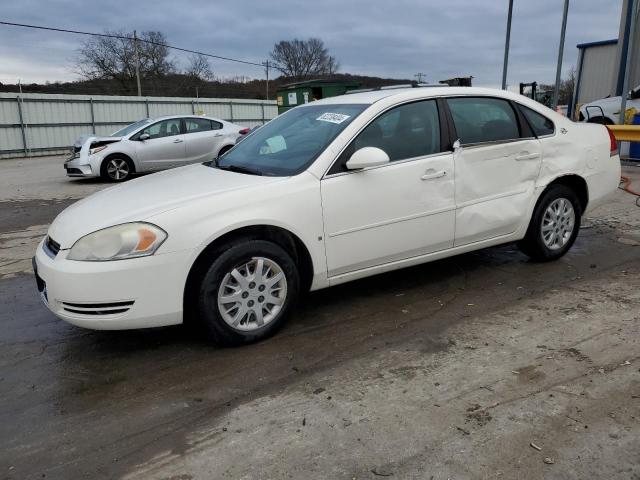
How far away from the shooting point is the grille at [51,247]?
11.0 ft

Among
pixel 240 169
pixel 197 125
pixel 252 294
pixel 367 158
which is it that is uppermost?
pixel 197 125

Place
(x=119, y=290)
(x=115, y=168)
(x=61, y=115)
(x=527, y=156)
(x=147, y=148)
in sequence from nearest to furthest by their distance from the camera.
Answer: (x=119, y=290), (x=527, y=156), (x=115, y=168), (x=147, y=148), (x=61, y=115)

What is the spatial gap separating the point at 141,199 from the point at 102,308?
0.77 meters

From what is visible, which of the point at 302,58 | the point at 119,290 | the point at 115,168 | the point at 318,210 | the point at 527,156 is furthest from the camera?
the point at 302,58

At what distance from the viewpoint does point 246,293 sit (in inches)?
135

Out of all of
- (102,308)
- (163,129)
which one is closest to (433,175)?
(102,308)

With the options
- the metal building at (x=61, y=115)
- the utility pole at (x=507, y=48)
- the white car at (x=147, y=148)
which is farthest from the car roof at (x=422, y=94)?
the metal building at (x=61, y=115)

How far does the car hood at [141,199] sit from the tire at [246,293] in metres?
0.43

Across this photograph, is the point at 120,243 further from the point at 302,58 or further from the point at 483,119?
the point at 302,58

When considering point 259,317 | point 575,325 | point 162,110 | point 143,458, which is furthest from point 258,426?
point 162,110

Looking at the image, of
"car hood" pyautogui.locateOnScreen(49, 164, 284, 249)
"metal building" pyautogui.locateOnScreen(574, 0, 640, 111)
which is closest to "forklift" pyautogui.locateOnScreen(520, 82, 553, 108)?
"metal building" pyautogui.locateOnScreen(574, 0, 640, 111)

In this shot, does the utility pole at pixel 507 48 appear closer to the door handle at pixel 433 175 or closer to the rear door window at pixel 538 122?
the rear door window at pixel 538 122

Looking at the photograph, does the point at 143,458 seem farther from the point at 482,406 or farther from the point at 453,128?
the point at 453,128

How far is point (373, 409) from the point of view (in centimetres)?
275
